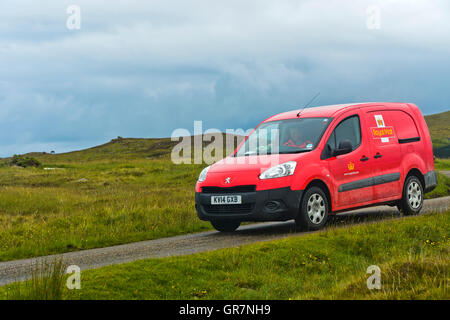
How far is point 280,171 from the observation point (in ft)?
33.7

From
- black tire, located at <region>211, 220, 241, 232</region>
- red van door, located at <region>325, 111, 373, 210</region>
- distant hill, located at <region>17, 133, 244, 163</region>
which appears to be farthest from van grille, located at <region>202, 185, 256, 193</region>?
distant hill, located at <region>17, 133, 244, 163</region>

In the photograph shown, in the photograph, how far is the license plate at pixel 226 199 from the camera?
1045 cm

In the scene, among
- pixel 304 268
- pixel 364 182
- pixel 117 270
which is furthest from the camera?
pixel 364 182

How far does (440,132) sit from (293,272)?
98.1 m

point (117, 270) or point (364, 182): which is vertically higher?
point (364, 182)

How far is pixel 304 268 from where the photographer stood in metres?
7.93

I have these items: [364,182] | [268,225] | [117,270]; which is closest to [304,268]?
[117,270]

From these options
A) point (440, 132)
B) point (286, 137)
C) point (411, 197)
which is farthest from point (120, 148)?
point (286, 137)

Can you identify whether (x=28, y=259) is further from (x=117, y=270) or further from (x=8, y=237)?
(x=117, y=270)

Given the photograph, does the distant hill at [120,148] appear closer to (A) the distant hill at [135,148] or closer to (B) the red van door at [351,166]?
(A) the distant hill at [135,148]

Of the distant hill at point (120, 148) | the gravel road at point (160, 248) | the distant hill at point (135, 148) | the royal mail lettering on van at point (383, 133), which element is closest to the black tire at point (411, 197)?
the gravel road at point (160, 248)

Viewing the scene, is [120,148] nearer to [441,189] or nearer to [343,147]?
[441,189]

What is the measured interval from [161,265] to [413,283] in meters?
3.20

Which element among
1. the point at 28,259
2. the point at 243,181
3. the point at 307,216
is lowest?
the point at 28,259
